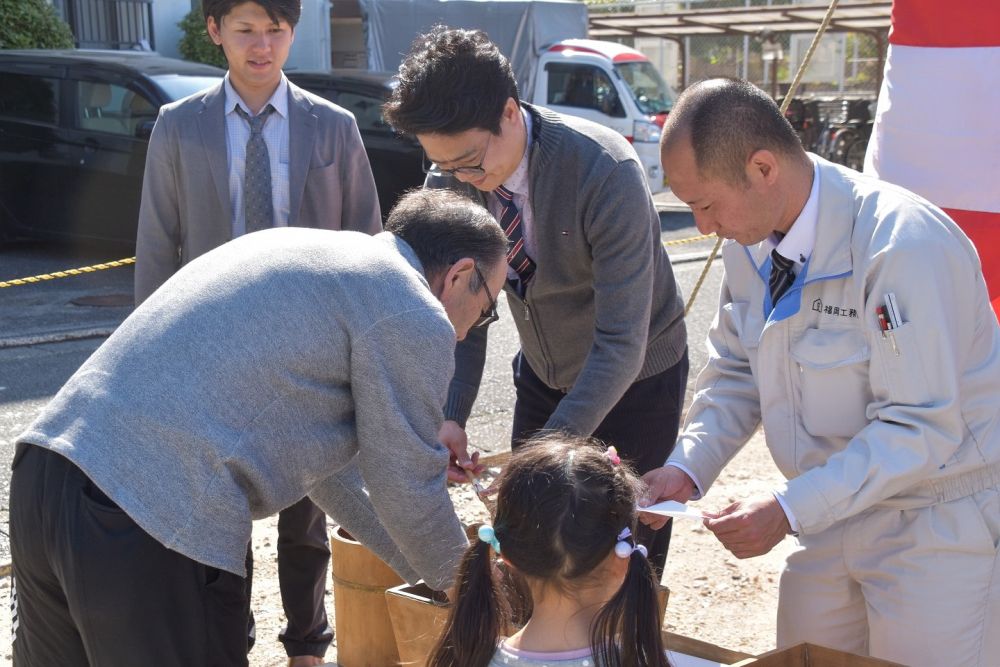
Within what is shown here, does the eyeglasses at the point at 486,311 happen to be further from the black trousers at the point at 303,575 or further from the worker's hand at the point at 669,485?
the black trousers at the point at 303,575

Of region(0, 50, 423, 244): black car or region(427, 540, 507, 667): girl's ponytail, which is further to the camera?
region(0, 50, 423, 244): black car

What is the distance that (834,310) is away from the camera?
2.17 meters

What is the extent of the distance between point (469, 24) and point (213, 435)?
14628 mm

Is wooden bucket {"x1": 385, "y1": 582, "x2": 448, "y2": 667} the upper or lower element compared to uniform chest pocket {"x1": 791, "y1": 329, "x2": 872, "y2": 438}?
lower

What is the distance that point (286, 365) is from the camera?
1963 mm

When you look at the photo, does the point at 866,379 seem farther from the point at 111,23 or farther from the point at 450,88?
the point at 111,23

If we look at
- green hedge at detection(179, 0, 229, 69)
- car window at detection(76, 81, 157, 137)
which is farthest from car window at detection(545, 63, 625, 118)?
car window at detection(76, 81, 157, 137)

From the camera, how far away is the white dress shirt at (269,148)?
10.8 ft

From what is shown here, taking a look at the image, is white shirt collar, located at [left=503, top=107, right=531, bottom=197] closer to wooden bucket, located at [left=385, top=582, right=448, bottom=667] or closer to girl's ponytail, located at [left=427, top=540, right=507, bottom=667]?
wooden bucket, located at [left=385, top=582, right=448, bottom=667]

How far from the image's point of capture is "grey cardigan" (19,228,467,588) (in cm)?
193

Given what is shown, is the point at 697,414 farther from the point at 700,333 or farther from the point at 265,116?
the point at 700,333

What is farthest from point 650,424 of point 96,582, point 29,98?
point 29,98

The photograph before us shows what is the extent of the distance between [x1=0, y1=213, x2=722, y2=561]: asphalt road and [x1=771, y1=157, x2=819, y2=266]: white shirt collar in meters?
2.98

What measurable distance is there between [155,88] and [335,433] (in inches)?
300
